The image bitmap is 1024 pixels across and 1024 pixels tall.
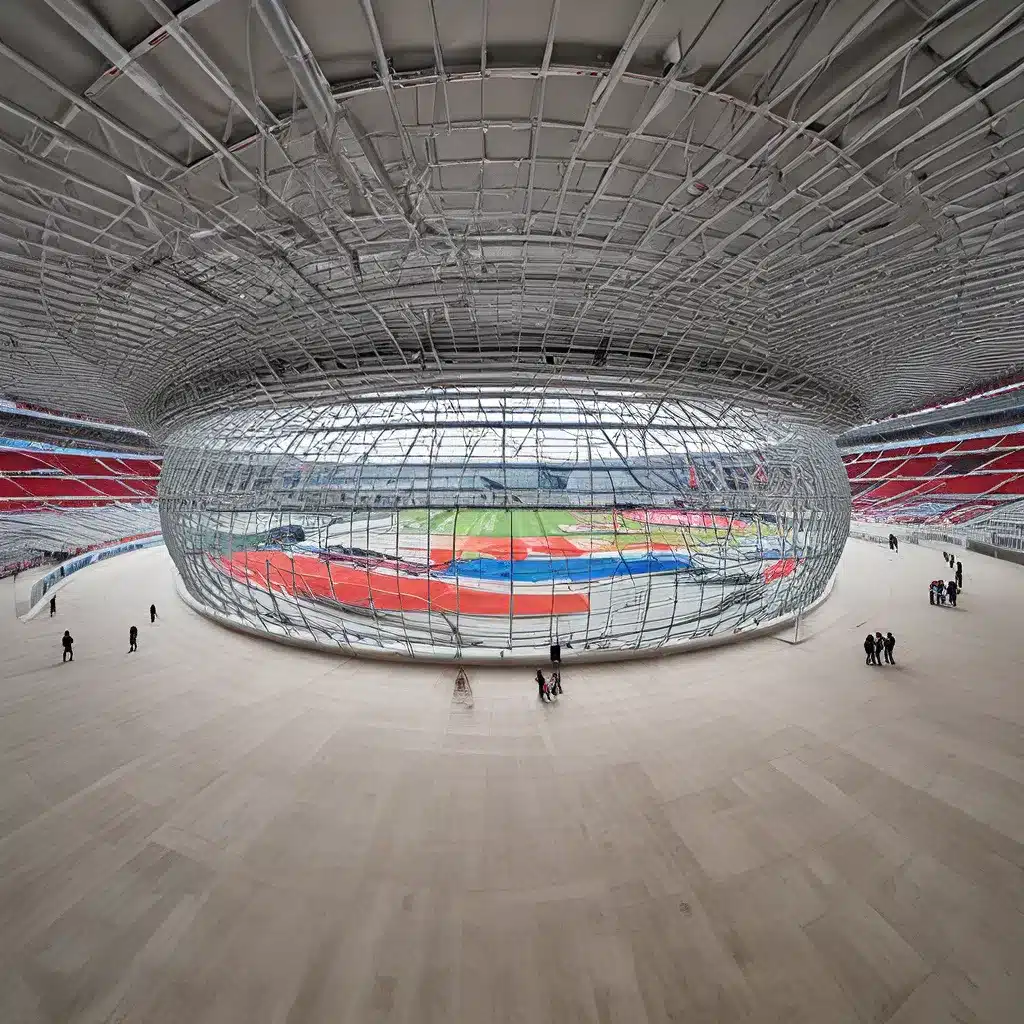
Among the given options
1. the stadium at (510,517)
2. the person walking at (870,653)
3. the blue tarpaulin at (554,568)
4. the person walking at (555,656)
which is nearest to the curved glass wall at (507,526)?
the blue tarpaulin at (554,568)

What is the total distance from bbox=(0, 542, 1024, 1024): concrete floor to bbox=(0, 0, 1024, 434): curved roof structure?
10.1 metres

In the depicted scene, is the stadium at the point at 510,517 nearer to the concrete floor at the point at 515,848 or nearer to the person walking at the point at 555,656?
the concrete floor at the point at 515,848

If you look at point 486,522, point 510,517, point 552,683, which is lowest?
point 552,683

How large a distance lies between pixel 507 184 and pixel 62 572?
39544mm

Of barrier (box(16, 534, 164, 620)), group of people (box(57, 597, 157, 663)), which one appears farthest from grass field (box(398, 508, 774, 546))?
barrier (box(16, 534, 164, 620))

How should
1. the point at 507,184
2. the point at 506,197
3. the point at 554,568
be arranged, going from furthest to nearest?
the point at 554,568 < the point at 506,197 < the point at 507,184

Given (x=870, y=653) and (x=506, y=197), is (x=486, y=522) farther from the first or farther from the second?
(x=870, y=653)

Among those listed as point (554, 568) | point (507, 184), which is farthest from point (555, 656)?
point (507, 184)

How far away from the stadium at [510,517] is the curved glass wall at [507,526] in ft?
0.57

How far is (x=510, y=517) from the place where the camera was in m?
15.4

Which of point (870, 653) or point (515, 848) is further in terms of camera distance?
point (870, 653)

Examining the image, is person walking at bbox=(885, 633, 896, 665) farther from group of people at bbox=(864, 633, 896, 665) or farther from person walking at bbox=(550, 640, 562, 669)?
person walking at bbox=(550, 640, 562, 669)

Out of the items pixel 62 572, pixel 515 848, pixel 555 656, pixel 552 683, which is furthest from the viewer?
pixel 62 572

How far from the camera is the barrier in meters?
22.9
